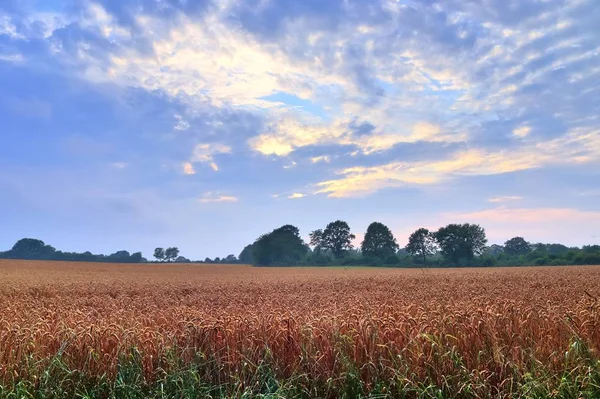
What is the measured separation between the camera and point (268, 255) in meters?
137

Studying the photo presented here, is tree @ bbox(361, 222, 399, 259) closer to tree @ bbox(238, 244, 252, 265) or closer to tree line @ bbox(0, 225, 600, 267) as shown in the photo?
tree line @ bbox(0, 225, 600, 267)

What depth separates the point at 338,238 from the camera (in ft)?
477

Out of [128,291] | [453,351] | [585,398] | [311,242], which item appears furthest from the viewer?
[311,242]

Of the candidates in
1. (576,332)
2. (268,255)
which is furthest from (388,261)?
(576,332)

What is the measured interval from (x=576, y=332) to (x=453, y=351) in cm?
223

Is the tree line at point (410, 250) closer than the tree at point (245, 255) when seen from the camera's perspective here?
Yes

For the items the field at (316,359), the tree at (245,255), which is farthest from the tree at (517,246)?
the field at (316,359)

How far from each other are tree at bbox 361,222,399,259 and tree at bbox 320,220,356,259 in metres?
15.0

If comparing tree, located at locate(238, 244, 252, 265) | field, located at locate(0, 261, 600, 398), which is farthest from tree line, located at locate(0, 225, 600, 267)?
field, located at locate(0, 261, 600, 398)

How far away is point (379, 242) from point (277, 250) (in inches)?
1361

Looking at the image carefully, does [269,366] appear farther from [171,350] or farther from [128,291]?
[128,291]

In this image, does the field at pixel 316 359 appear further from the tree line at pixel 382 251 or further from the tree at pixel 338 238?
the tree at pixel 338 238

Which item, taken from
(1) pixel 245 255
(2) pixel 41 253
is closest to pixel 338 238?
(1) pixel 245 255

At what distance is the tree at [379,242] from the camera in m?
126
